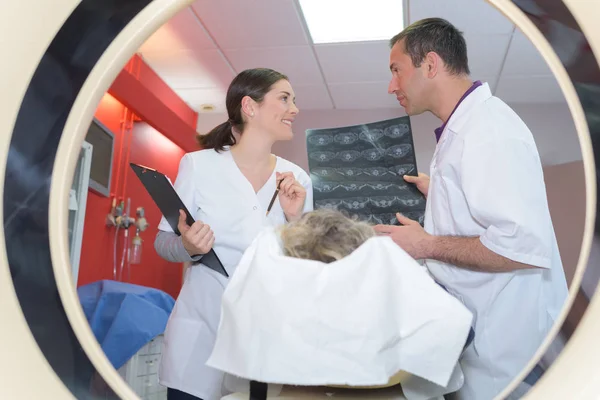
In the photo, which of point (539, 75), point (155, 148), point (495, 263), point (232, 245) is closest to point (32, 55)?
point (232, 245)

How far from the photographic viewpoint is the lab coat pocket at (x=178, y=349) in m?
1.50

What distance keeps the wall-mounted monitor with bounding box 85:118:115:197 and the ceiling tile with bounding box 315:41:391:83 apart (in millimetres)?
1586

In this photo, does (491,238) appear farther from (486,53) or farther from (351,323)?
(486,53)

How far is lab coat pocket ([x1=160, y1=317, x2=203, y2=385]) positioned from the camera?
1.50 meters

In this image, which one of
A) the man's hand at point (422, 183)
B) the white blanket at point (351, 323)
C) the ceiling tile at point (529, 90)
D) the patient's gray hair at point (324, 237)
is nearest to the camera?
the white blanket at point (351, 323)

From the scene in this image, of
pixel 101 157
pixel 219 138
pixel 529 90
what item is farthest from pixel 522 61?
pixel 219 138

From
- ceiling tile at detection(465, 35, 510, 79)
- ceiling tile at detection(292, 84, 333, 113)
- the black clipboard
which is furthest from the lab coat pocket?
ceiling tile at detection(292, 84, 333, 113)

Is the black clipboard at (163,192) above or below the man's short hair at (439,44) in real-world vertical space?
below

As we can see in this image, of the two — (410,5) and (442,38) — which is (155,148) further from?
(442,38)

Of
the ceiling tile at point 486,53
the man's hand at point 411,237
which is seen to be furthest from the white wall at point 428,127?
the man's hand at point 411,237

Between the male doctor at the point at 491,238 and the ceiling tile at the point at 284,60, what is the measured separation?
2.83 meters

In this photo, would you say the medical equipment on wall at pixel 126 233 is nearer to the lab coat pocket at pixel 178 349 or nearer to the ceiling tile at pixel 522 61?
the lab coat pocket at pixel 178 349

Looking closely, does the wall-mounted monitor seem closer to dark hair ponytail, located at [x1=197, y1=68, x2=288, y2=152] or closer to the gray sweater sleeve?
dark hair ponytail, located at [x1=197, y1=68, x2=288, y2=152]

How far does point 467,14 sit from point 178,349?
119 inches
